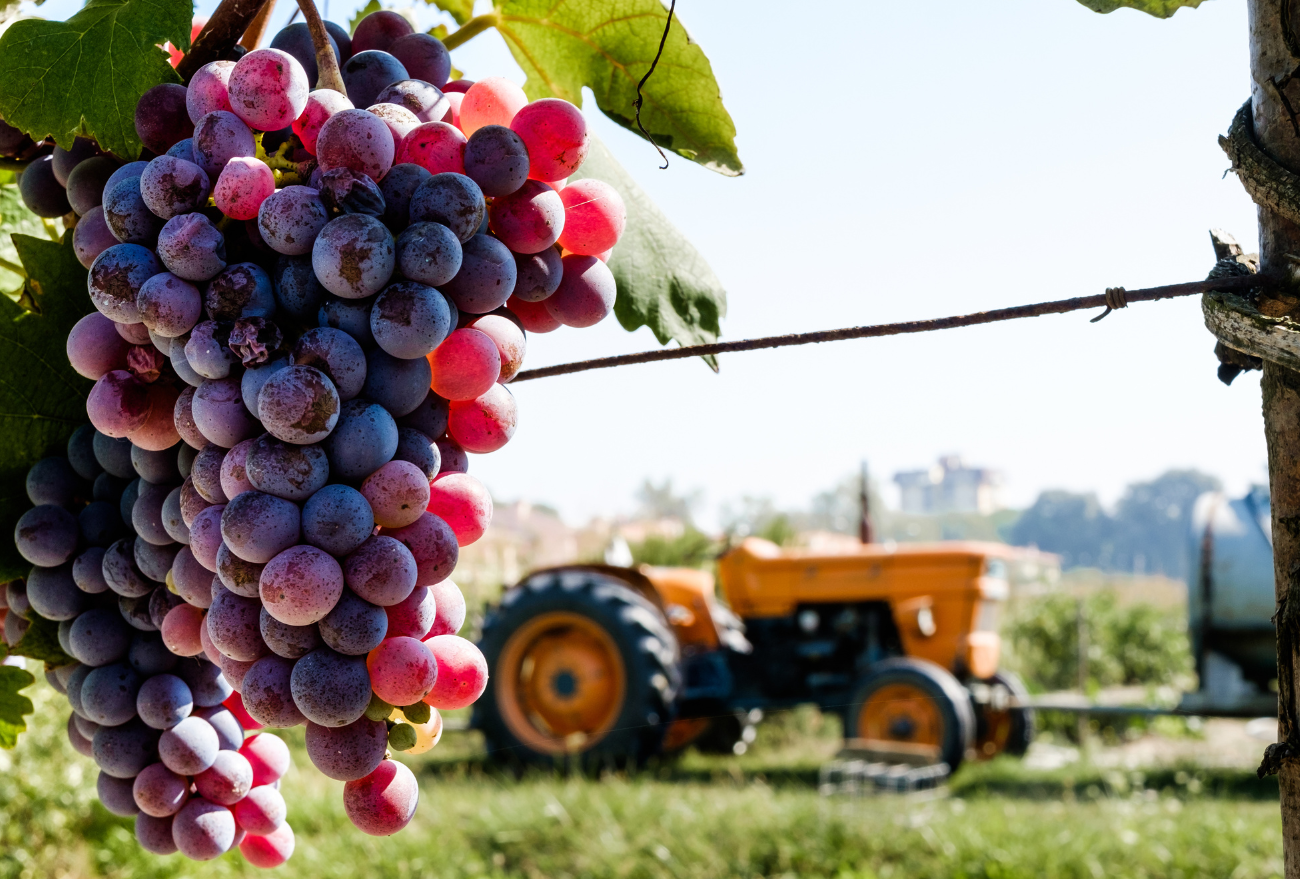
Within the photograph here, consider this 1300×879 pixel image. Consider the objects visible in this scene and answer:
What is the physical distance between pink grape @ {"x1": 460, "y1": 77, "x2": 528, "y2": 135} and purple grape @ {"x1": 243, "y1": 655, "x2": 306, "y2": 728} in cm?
38

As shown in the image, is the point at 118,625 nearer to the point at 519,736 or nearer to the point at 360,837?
the point at 360,837

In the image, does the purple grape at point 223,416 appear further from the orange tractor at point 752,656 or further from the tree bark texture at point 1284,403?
the orange tractor at point 752,656

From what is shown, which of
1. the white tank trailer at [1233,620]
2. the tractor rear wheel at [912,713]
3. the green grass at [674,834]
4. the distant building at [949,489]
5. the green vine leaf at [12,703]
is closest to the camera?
the green vine leaf at [12,703]

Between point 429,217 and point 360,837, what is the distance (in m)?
4.58

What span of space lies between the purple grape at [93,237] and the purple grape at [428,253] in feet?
0.81

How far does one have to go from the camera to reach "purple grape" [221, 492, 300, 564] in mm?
545

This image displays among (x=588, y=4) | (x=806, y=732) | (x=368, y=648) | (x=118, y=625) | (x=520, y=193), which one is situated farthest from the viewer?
(x=806, y=732)

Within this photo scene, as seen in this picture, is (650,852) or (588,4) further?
(650,852)

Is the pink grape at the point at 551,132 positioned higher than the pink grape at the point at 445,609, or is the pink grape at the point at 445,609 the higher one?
the pink grape at the point at 551,132

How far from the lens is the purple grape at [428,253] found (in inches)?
23.4

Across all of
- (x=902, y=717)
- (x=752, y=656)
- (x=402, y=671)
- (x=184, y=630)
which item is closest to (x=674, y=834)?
(x=902, y=717)

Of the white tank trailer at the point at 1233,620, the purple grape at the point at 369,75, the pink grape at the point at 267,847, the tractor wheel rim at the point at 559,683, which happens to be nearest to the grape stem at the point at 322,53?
the purple grape at the point at 369,75

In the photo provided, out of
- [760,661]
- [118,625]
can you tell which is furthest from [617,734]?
[118,625]

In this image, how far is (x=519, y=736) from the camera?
20.5 feet
